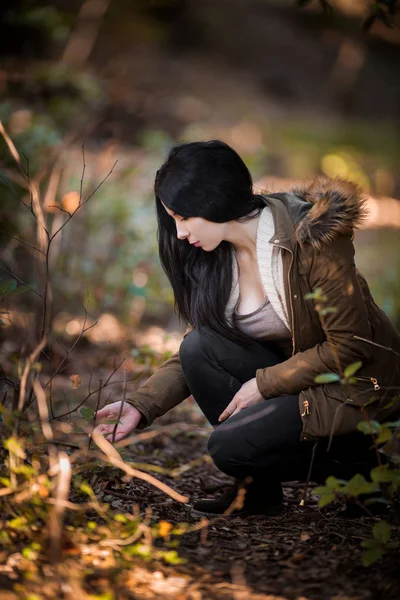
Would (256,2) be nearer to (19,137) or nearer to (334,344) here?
(19,137)

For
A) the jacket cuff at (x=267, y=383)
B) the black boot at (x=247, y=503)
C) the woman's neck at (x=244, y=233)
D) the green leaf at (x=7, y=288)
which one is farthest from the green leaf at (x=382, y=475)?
the green leaf at (x=7, y=288)

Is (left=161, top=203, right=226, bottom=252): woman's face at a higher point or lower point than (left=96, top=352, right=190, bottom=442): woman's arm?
higher

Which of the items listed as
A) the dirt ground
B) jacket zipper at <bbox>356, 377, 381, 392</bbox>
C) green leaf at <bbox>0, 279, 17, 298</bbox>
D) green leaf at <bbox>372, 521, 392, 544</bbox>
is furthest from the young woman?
green leaf at <bbox>0, 279, 17, 298</bbox>

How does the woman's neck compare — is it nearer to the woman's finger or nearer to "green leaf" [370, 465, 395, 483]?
the woman's finger

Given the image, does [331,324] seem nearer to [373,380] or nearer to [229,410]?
[373,380]

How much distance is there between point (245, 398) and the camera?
96.1 inches

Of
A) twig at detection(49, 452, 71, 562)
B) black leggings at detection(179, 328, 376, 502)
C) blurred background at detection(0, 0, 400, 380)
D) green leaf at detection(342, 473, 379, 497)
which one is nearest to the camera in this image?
twig at detection(49, 452, 71, 562)

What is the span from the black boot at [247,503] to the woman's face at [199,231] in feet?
2.71

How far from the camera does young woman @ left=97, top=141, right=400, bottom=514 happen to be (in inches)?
89.0

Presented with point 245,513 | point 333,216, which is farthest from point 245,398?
point 333,216

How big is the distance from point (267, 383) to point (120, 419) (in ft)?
1.65

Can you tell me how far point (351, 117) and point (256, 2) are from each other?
217 inches

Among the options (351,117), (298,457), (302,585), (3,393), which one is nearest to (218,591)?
(302,585)

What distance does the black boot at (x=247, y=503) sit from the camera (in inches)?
98.6
